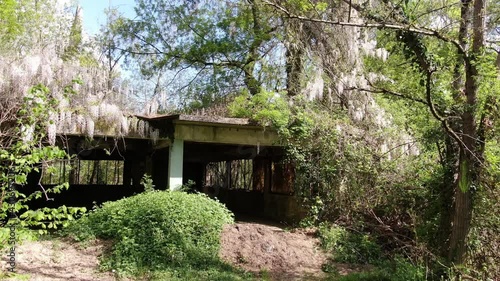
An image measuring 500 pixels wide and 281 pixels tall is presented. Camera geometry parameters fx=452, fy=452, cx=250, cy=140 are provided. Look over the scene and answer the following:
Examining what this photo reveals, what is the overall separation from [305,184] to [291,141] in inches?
38.1

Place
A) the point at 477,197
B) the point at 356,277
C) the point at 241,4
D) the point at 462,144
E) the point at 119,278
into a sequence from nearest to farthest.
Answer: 1. the point at 462,144
2. the point at 477,197
3. the point at 119,278
4. the point at 356,277
5. the point at 241,4

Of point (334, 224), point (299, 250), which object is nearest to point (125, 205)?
point (299, 250)

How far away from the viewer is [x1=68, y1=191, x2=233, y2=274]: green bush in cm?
694

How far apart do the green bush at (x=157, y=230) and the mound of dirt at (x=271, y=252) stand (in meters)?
0.27

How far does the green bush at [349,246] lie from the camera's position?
800 cm

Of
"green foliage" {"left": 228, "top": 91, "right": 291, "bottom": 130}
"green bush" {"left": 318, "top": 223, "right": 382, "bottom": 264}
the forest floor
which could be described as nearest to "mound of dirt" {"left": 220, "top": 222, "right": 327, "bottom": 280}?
the forest floor

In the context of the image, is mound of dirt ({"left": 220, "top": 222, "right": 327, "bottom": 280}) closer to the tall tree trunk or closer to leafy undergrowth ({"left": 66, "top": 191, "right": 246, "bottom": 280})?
leafy undergrowth ({"left": 66, "top": 191, "right": 246, "bottom": 280})

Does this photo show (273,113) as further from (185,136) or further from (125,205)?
(125,205)

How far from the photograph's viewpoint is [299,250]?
8062 mm

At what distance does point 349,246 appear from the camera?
327 inches

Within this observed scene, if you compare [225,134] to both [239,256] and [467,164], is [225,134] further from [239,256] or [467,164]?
[467,164]

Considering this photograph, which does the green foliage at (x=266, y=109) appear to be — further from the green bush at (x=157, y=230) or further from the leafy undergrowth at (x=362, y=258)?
the leafy undergrowth at (x=362, y=258)

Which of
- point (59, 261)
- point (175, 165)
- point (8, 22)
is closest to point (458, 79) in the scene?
point (175, 165)

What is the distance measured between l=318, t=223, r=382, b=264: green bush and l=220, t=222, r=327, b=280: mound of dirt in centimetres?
22
